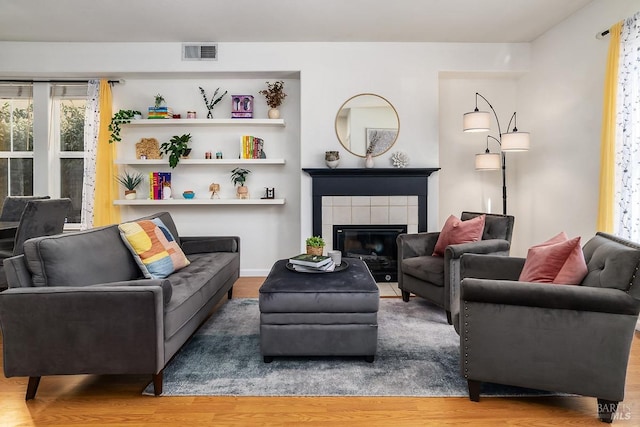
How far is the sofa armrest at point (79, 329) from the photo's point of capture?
1909 mm

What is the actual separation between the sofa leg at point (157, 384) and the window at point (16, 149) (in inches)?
159

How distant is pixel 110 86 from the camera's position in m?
4.71

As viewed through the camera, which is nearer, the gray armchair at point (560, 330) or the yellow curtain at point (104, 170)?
the gray armchair at point (560, 330)

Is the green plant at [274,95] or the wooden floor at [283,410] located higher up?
the green plant at [274,95]

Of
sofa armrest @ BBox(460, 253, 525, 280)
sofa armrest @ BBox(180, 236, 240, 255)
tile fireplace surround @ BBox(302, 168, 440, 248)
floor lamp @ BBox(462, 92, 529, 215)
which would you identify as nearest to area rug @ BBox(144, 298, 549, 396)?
sofa armrest @ BBox(460, 253, 525, 280)

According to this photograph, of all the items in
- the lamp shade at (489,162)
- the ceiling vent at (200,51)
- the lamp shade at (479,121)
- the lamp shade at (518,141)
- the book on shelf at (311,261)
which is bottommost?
the book on shelf at (311,261)

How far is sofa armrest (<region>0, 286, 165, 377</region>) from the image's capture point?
191cm

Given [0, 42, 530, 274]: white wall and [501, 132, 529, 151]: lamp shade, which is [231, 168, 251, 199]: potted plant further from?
[501, 132, 529, 151]: lamp shade

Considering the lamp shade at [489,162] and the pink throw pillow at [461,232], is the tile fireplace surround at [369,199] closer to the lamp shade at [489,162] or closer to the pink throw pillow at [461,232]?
the lamp shade at [489,162]

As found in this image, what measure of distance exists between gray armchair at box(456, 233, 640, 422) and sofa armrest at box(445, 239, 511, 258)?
110cm

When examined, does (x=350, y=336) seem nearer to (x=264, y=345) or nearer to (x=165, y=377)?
(x=264, y=345)

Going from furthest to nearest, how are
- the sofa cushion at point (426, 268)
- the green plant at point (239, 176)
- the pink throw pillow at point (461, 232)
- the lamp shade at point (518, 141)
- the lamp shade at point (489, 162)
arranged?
the green plant at point (239, 176) → the lamp shade at point (489, 162) → the lamp shade at point (518, 141) → the pink throw pillow at point (461, 232) → the sofa cushion at point (426, 268)

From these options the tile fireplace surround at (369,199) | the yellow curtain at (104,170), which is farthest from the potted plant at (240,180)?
the yellow curtain at (104,170)

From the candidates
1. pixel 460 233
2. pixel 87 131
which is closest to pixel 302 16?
pixel 460 233
